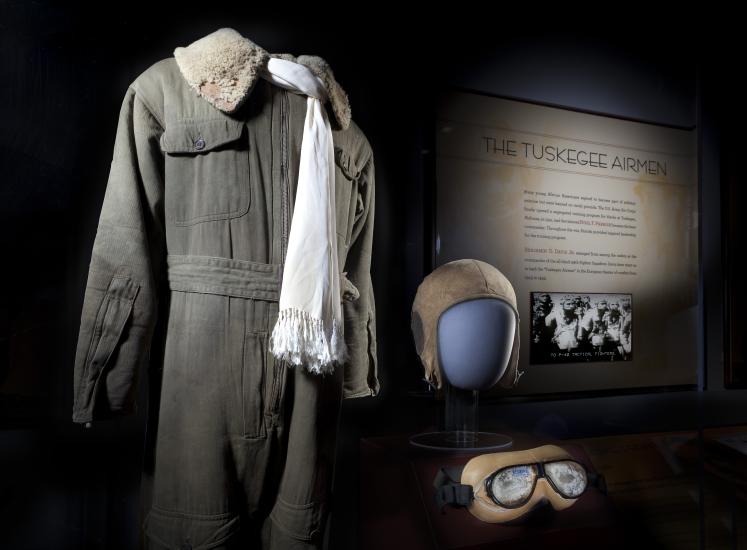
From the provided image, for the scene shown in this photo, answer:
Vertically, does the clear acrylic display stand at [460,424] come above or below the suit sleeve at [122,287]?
below

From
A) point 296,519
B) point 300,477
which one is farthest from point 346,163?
point 296,519

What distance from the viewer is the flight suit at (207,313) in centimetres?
170

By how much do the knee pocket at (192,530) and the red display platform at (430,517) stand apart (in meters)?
0.74

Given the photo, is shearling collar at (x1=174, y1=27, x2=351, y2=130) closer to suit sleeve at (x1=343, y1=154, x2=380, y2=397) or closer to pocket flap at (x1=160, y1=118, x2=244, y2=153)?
pocket flap at (x1=160, y1=118, x2=244, y2=153)

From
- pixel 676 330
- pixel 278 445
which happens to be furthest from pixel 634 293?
pixel 278 445

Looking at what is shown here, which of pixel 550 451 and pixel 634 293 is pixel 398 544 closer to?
pixel 550 451

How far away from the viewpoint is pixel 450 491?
224cm

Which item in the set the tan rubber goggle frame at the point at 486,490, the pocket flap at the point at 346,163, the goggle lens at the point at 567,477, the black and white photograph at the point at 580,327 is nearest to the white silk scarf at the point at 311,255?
the pocket flap at the point at 346,163

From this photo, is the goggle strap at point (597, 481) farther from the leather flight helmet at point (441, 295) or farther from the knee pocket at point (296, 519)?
the knee pocket at point (296, 519)

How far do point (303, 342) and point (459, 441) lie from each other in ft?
3.32

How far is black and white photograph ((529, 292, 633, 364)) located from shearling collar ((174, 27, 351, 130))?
1505 millimetres

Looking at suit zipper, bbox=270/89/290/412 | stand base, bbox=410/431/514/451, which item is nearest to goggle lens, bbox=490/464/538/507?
stand base, bbox=410/431/514/451

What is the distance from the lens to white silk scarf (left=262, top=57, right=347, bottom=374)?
1723 mm

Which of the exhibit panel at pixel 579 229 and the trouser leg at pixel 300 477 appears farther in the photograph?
the exhibit panel at pixel 579 229
